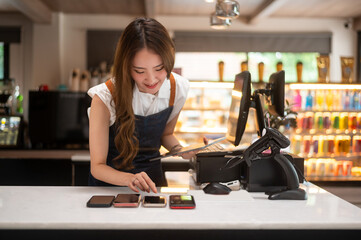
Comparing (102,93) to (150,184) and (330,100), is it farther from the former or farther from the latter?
(330,100)

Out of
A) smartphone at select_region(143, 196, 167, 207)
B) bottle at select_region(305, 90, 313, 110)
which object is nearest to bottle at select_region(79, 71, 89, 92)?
bottle at select_region(305, 90, 313, 110)

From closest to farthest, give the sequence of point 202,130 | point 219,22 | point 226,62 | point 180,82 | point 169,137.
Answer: point 180,82, point 169,137, point 219,22, point 202,130, point 226,62

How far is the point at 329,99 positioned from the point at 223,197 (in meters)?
4.59

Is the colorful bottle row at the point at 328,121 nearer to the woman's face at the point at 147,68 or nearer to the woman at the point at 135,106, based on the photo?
the woman at the point at 135,106

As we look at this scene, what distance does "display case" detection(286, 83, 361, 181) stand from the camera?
5.39m

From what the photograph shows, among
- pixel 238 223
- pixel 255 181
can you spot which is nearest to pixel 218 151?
pixel 255 181

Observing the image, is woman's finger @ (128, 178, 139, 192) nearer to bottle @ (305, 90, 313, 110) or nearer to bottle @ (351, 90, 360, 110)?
bottle @ (305, 90, 313, 110)

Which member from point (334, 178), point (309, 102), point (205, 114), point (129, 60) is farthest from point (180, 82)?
point (334, 178)

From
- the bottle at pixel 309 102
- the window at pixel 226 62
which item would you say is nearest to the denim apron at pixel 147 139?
the bottle at pixel 309 102

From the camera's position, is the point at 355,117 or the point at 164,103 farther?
the point at 355,117

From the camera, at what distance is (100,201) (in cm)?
126
